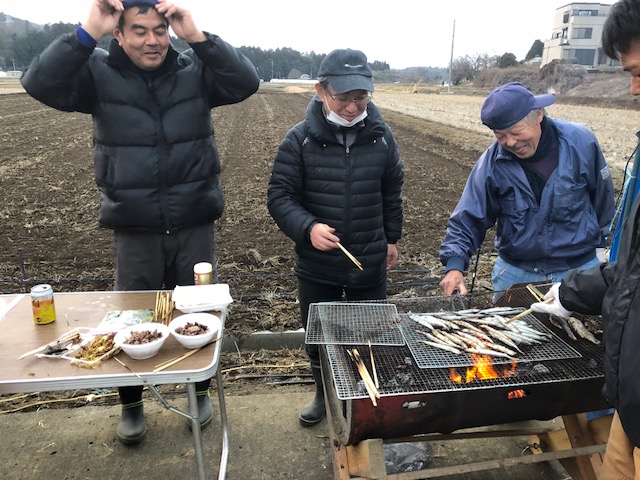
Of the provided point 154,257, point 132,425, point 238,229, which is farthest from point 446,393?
point 238,229

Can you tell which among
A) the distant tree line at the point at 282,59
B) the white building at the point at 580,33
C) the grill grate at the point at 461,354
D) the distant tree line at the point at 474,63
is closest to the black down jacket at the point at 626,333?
the grill grate at the point at 461,354

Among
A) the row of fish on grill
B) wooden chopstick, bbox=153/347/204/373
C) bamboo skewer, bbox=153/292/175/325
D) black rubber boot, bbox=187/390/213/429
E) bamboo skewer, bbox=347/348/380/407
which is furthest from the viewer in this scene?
black rubber boot, bbox=187/390/213/429

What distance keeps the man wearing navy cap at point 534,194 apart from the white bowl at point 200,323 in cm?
151

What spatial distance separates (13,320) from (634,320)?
3041 mm

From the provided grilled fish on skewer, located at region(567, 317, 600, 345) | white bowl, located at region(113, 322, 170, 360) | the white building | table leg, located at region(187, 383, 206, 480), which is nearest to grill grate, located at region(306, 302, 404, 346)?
table leg, located at region(187, 383, 206, 480)

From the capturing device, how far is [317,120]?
3256mm

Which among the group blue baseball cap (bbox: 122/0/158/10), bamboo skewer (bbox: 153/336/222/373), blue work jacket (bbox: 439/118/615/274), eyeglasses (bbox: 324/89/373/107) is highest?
blue baseball cap (bbox: 122/0/158/10)

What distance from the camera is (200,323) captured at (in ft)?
8.55

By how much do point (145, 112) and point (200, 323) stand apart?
1492 millimetres

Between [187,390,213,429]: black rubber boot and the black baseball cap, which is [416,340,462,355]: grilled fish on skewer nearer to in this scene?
the black baseball cap

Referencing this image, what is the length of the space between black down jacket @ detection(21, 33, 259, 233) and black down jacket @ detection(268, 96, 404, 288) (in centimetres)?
55

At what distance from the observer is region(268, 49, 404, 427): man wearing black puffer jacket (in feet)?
10.3

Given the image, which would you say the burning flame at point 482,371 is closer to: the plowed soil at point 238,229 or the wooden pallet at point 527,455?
the wooden pallet at point 527,455

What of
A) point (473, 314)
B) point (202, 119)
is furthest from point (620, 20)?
point (202, 119)
